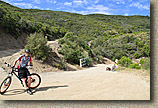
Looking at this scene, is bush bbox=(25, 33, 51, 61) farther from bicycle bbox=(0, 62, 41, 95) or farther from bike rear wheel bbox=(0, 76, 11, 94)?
bike rear wheel bbox=(0, 76, 11, 94)

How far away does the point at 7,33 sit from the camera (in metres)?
10.9

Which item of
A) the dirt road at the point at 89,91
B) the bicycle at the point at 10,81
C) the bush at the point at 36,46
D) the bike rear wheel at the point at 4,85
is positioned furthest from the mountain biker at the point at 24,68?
the bush at the point at 36,46

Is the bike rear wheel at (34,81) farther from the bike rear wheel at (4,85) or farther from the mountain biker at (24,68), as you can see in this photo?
the bike rear wheel at (4,85)

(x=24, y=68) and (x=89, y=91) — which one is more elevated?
(x=24, y=68)

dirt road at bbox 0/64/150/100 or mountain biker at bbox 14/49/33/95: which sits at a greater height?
mountain biker at bbox 14/49/33/95

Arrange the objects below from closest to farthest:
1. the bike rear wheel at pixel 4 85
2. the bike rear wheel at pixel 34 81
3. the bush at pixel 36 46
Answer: the bike rear wheel at pixel 4 85 < the bike rear wheel at pixel 34 81 < the bush at pixel 36 46

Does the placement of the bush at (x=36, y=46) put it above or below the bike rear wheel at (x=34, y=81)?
above

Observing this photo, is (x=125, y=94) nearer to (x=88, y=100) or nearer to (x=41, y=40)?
(x=88, y=100)

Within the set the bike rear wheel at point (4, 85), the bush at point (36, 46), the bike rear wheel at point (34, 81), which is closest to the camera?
the bike rear wheel at point (4, 85)

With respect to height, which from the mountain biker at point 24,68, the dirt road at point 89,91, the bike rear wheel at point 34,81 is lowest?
the dirt road at point 89,91

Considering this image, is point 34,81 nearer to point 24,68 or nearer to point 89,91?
point 24,68

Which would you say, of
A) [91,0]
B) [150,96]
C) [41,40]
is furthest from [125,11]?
[41,40]

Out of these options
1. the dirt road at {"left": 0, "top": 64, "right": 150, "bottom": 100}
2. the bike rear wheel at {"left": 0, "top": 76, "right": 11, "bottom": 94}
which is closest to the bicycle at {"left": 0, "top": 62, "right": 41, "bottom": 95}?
the bike rear wheel at {"left": 0, "top": 76, "right": 11, "bottom": 94}

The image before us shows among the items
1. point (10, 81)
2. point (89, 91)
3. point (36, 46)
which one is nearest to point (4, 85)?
point (10, 81)
